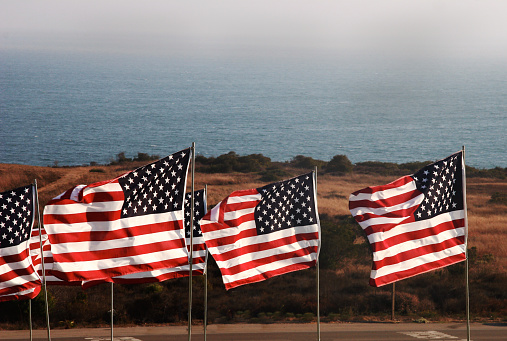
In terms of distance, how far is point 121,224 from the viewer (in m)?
13.1

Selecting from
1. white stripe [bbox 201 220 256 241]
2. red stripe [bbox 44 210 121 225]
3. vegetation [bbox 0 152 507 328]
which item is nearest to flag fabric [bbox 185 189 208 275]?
white stripe [bbox 201 220 256 241]

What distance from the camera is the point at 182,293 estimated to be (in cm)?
2956

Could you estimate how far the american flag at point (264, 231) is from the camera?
1369 cm

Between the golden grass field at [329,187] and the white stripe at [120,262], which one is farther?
the golden grass field at [329,187]

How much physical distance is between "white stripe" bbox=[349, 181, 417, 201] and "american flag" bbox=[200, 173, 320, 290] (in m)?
1.10

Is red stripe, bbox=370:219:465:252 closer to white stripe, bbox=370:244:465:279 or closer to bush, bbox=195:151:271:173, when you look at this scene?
white stripe, bbox=370:244:465:279

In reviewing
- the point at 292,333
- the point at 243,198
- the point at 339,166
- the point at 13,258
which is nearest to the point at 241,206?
the point at 243,198

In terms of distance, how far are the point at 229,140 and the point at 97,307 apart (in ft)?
419

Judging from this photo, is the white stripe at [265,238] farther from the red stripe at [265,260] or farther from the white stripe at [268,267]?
the white stripe at [268,267]

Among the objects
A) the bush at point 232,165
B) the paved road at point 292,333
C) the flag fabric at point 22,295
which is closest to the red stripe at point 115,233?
the flag fabric at point 22,295

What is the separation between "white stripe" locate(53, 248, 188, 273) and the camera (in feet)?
41.3

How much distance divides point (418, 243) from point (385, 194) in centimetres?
147

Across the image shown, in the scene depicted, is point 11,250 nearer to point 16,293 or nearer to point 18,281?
point 18,281

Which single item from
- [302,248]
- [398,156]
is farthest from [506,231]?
[398,156]
